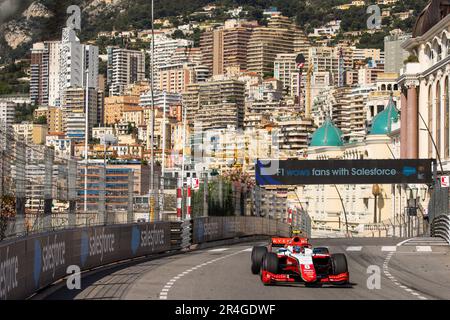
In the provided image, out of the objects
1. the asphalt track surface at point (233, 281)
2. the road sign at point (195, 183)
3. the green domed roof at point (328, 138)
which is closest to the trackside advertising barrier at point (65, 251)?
the asphalt track surface at point (233, 281)

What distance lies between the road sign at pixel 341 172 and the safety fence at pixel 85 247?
4376 centimetres

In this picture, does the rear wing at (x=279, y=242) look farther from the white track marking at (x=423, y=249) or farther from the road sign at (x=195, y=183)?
the road sign at (x=195, y=183)

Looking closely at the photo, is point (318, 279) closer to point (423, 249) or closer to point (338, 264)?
point (338, 264)

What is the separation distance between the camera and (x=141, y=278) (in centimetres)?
2542

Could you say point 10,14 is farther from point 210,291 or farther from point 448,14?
point 448,14

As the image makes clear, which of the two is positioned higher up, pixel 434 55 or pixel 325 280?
pixel 434 55

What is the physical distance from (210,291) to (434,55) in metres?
94.8

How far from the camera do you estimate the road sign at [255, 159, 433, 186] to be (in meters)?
94.4

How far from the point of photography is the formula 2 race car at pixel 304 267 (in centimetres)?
2394

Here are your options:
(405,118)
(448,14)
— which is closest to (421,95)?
(405,118)

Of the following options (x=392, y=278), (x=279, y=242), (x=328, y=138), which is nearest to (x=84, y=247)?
(x=279, y=242)

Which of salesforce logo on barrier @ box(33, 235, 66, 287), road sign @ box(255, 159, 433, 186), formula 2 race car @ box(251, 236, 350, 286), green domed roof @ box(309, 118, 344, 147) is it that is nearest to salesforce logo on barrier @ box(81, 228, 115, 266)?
salesforce logo on barrier @ box(33, 235, 66, 287)

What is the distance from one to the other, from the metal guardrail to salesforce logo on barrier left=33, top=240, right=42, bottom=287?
81.1 feet

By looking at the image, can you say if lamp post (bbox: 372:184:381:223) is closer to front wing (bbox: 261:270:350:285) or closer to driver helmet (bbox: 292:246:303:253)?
driver helmet (bbox: 292:246:303:253)
